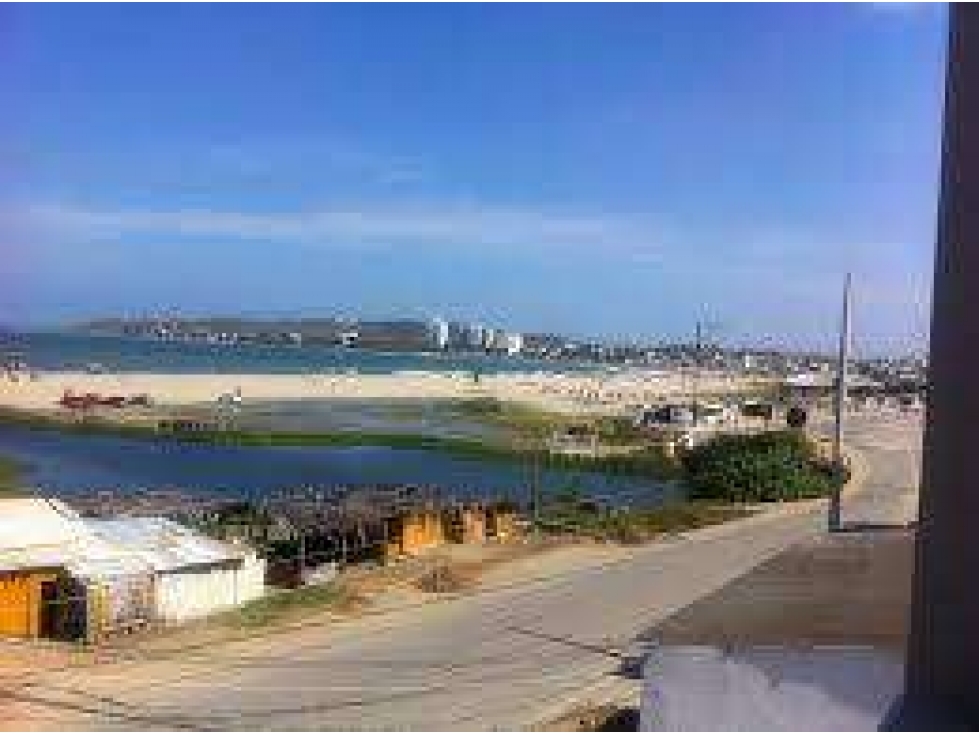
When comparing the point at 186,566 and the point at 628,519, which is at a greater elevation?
the point at 186,566

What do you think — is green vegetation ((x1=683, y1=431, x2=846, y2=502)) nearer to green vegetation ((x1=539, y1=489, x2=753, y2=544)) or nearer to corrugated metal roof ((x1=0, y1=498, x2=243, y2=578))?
green vegetation ((x1=539, y1=489, x2=753, y2=544))

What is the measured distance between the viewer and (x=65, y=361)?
175750mm

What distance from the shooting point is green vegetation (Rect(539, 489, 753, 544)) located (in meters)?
43.1

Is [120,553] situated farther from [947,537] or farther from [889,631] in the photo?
[947,537]

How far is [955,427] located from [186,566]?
25.4 metres

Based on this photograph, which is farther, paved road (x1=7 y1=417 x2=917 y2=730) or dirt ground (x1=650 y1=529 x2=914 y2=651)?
paved road (x1=7 y1=417 x2=917 y2=730)

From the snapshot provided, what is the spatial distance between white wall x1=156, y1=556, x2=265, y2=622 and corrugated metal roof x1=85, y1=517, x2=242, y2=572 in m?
0.19

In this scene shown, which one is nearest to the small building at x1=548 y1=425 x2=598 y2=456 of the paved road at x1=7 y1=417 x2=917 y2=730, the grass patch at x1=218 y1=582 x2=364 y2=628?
the paved road at x1=7 y1=417 x2=917 y2=730

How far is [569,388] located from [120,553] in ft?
393

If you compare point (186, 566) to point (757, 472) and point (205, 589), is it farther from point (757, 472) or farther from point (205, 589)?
point (757, 472)

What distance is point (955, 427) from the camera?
18.1 ft

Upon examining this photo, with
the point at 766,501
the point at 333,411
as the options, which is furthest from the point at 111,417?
the point at 766,501

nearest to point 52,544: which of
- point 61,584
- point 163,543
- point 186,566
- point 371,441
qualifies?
point 61,584

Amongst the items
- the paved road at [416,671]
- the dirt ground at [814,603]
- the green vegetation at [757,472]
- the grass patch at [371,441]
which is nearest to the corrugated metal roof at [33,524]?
the paved road at [416,671]
